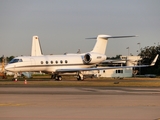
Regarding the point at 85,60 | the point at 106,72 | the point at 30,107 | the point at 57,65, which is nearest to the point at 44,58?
the point at 57,65

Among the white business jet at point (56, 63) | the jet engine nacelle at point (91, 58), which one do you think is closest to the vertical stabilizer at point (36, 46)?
the white business jet at point (56, 63)

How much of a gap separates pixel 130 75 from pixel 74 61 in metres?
27.1

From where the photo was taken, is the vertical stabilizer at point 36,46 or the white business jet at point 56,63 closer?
the white business jet at point 56,63

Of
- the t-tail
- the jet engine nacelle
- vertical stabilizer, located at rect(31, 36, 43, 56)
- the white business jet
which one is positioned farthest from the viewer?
vertical stabilizer, located at rect(31, 36, 43, 56)

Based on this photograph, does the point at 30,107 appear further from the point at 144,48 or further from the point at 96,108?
the point at 144,48

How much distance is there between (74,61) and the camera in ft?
209

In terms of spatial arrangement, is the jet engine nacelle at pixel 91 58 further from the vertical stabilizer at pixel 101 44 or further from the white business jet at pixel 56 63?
the vertical stabilizer at pixel 101 44

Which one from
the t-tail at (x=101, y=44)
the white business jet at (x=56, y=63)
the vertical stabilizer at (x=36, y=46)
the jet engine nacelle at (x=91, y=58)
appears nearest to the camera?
the white business jet at (x=56, y=63)

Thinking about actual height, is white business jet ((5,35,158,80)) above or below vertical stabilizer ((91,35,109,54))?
below

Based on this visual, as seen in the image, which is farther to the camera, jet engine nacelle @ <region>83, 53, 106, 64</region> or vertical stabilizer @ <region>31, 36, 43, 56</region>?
vertical stabilizer @ <region>31, 36, 43, 56</region>

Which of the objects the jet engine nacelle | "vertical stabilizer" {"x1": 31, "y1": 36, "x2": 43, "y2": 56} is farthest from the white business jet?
"vertical stabilizer" {"x1": 31, "y1": 36, "x2": 43, "y2": 56}

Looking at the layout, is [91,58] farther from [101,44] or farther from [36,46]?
[36,46]

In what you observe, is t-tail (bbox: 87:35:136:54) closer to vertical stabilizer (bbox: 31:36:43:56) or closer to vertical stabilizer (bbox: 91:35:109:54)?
vertical stabilizer (bbox: 91:35:109:54)

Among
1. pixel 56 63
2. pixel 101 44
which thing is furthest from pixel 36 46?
pixel 56 63
